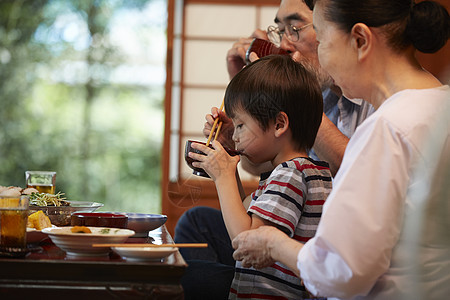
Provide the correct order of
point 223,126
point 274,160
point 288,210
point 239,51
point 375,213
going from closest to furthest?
point 375,213 < point 288,210 < point 274,160 < point 223,126 < point 239,51

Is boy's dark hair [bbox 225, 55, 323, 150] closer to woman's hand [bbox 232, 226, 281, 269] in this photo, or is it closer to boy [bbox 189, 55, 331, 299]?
boy [bbox 189, 55, 331, 299]

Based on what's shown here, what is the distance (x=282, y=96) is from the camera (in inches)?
65.6

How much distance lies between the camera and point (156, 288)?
104 cm

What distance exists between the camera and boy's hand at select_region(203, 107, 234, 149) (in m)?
1.81

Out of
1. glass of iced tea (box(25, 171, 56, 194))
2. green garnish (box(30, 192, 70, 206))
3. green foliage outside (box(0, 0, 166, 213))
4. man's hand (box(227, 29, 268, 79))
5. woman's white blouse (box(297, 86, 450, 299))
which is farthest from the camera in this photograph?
green foliage outside (box(0, 0, 166, 213))

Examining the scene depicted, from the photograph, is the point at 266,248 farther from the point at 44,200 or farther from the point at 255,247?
the point at 44,200

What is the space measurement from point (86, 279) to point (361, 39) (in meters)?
0.74

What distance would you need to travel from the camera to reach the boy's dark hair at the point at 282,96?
167 centimetres

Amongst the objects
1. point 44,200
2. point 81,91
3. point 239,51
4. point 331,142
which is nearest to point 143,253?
point 44,200

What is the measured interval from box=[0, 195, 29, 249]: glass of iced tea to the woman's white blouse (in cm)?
55

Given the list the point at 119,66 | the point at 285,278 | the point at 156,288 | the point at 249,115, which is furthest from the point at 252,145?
the point at 119,66

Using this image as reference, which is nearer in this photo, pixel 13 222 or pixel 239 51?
pixel 13 222

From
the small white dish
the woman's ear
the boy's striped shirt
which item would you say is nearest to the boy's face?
the boy's striped shirt

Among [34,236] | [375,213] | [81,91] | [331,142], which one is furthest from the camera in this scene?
[81,91]
